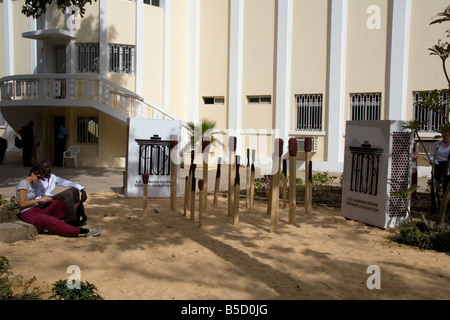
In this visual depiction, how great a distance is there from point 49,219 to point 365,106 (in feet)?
45.3

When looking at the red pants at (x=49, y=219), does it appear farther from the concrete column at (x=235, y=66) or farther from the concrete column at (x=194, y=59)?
the concrete column at (x=194, y=59)

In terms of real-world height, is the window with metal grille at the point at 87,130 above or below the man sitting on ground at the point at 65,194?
above

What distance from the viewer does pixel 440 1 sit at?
15352 mm

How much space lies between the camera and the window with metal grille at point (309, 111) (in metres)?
18.0

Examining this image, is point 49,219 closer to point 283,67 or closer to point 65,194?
point 65,194

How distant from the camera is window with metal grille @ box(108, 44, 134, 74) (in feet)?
61.5

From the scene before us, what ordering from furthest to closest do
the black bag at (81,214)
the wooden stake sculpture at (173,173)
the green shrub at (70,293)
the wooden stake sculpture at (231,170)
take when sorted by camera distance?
1. the wooden stake sculpture at (173,173)
2. the wooden stake sculpture at (231,170)
3. the black bag at (81,214)
4. the green shrub at (70,293)

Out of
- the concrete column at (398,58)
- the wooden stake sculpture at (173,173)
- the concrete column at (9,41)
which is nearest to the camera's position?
the wooden stake sculpture at (173,173)

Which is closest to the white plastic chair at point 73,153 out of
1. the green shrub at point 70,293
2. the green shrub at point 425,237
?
the green shrub at point 425,237

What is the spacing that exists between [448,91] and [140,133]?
6380 millimetres

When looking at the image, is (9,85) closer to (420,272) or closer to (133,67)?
(133,67)

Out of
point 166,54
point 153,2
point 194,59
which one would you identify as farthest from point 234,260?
point 153,2

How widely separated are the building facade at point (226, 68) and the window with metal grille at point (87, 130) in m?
0.05

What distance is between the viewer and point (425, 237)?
6344 mm
